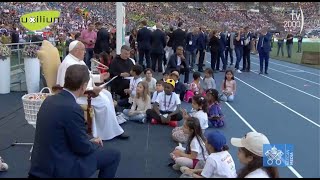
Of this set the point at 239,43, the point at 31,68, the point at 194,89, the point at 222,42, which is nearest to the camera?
the point at 194,89

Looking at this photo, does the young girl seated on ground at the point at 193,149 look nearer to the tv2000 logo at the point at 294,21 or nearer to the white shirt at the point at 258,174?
the white shirt at the point at 258,174

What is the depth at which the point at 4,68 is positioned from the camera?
11055mm

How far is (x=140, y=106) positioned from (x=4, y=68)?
4313 mm

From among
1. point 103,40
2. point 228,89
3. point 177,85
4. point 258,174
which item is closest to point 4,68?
point 103,40

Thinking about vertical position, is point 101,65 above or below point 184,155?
above

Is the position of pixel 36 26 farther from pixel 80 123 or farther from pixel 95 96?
pixel 80 123

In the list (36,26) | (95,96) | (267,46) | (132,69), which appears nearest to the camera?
(95,96)

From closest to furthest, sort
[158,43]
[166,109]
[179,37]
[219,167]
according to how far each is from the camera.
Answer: [219,167]
[166,109]
[158,43]
[179,37]

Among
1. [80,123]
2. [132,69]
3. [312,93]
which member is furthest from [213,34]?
[80,123]

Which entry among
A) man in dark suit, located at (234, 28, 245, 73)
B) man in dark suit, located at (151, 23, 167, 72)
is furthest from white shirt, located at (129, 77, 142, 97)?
man in dark suit, located at (234, 28, 245, 73)

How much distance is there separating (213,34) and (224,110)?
23.0 ft

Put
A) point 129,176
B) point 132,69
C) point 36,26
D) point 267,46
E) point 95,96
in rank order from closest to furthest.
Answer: point 129,176
point 95,96
point 132,69
point 36,26
point 267,46

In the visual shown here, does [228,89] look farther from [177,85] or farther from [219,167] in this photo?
[219,167]

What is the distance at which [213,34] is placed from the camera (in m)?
16.5
